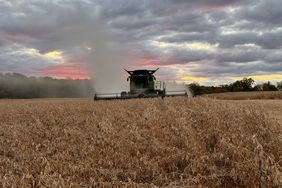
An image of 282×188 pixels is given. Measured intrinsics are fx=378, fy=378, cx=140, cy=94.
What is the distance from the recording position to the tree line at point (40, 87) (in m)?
70.4

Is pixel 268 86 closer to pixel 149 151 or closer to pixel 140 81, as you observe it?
pixel 140 81

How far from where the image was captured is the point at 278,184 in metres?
5.52

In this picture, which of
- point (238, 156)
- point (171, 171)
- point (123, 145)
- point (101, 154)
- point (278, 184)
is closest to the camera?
point (278, 184)

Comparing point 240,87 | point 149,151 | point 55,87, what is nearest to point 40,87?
point 55,87

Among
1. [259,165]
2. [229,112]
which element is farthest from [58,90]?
[259,165]

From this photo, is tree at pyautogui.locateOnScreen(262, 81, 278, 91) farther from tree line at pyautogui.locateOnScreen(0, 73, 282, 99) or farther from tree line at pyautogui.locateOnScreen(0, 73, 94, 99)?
tree line at pyautogui.locateOnScreen(0, 73, 94, 99)

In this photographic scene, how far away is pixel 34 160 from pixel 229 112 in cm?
678

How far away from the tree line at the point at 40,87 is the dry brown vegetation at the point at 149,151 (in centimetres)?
5721

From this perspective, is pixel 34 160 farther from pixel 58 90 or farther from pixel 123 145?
pixel 58 90

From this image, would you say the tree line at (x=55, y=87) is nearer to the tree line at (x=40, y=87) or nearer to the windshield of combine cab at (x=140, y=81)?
the tree line at (x=40, y=87)

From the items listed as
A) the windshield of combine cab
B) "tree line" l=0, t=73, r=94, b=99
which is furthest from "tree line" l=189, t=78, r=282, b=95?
the windshield of combine cab

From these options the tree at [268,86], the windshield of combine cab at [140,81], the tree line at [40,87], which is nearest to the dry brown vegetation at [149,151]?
the windshield of combine cab at [140,81]

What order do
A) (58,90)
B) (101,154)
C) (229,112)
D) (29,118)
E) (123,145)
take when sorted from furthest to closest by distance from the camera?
(58,90), (29,118), (229,112), (123,145), (101,154)

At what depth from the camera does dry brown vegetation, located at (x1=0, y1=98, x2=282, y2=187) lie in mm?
6234
